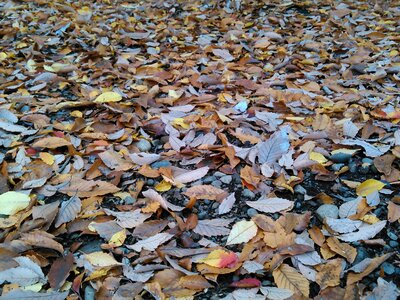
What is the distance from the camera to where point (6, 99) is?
2.45m

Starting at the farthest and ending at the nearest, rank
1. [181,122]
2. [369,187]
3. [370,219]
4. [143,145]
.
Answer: [181,122]
[143,145]
[369,187]
[370,219]

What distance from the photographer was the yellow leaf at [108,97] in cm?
236

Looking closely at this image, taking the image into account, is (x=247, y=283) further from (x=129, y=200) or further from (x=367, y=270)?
(x=129, y=200)

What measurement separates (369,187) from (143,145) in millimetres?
1029

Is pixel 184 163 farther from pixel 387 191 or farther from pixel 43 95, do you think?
pixel 43 95

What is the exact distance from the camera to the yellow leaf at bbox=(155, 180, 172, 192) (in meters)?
1.74

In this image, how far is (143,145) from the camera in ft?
6.66

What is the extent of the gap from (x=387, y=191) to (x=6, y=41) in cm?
297

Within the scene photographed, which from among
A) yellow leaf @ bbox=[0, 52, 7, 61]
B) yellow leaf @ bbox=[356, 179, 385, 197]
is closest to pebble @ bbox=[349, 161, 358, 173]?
yellow leaf @ bbox=[356, 179, 385, 197]

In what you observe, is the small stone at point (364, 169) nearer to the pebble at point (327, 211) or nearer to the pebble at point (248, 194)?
the pebble at point (327, 211)

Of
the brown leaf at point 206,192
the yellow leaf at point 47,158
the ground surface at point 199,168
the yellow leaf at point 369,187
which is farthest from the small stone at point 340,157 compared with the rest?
the yellow leaf at point 47,158

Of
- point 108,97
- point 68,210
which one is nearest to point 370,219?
point 68,210

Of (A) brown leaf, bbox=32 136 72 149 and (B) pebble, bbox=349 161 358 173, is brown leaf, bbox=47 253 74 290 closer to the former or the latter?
(A) brown leaf, bbox=32 136 72 149

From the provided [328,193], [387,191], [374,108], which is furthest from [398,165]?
[374,108]
